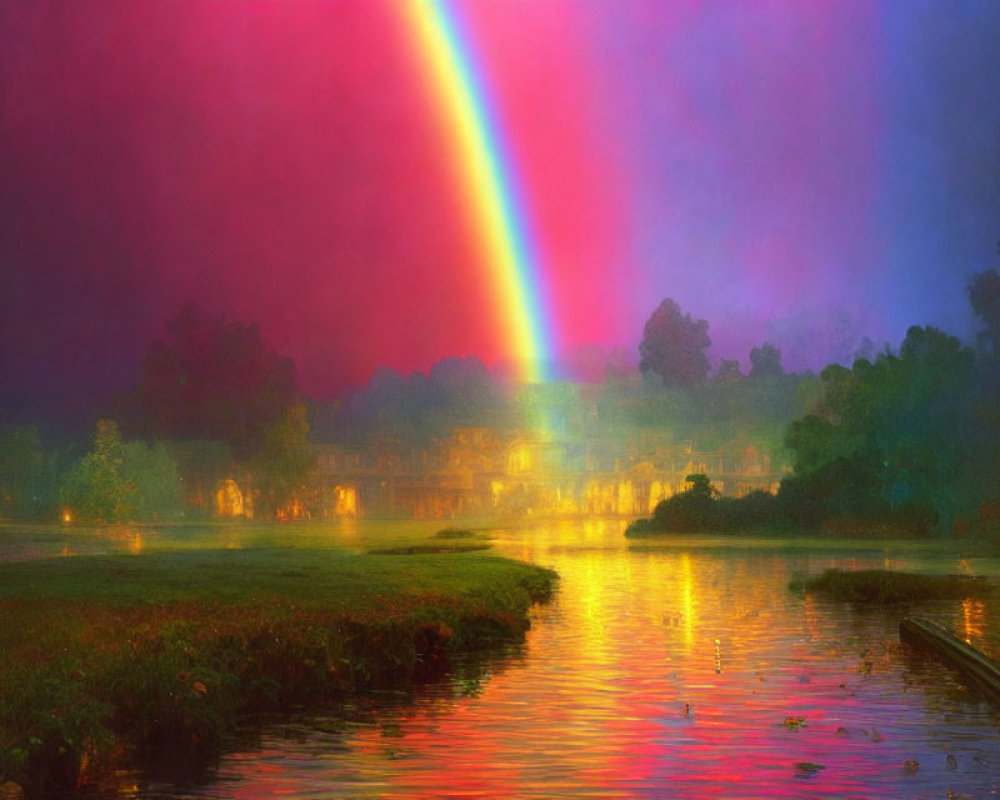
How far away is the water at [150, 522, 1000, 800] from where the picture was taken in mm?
25453

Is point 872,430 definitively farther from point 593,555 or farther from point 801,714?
point 801,714

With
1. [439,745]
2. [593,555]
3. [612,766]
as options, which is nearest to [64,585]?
[439,745]

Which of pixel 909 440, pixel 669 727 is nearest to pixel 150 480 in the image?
pixel 909 440

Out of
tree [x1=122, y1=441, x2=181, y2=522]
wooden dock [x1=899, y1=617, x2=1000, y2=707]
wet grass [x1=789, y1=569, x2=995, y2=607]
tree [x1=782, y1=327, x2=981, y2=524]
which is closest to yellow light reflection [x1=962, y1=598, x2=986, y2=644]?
wooden dock [x1=899, y1=617, x2=1000, y2=707]

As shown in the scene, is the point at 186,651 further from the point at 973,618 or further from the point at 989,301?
the point at 989,301

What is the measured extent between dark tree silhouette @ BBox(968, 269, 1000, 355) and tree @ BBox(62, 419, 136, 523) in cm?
9779

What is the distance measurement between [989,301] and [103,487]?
10044 centimetres

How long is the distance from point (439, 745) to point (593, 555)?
7929 centimetres

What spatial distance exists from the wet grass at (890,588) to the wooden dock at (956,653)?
15929mm

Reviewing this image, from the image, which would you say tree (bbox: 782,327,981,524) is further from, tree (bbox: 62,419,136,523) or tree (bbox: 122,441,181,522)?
tree (bbox: 122,441,181,522)

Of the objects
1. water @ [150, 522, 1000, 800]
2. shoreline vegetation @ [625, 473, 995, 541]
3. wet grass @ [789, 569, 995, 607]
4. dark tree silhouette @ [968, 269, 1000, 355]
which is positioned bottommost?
water @ [150, 522, 1000, 800]

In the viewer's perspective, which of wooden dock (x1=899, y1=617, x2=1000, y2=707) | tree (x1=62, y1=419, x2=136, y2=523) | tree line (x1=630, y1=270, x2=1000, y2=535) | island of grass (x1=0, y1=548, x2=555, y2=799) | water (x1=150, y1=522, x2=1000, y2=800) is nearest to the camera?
water (x1=150, y1=522, x2=1000, y2=800)

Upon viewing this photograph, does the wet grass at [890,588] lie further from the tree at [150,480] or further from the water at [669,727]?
the tree at [150,480]

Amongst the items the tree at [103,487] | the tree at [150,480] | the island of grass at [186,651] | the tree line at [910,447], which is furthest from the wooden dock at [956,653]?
the tree at [150,480]
